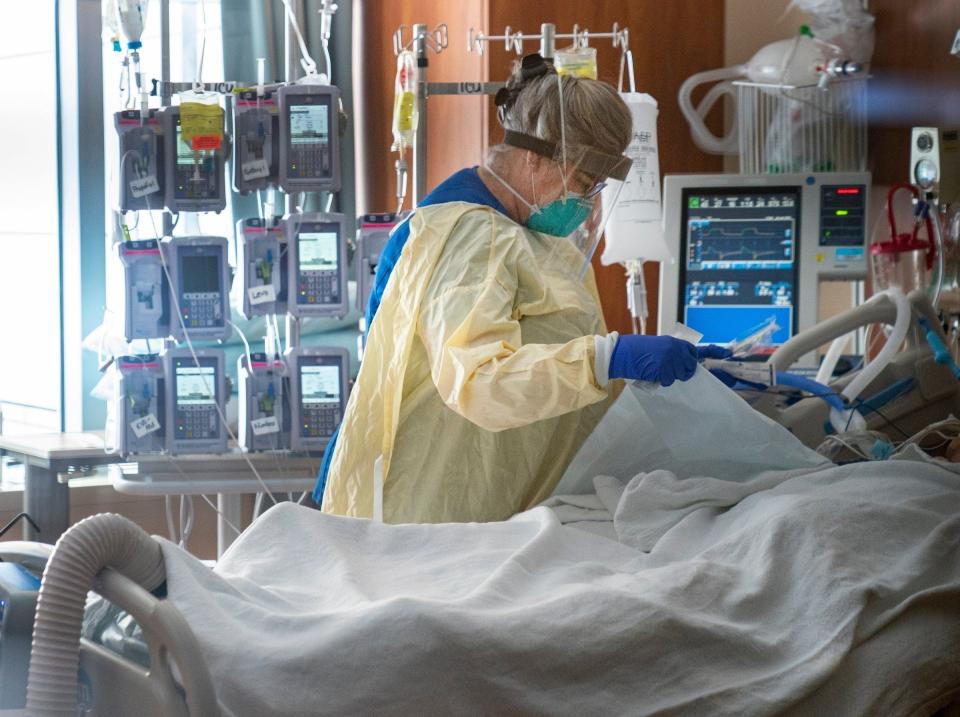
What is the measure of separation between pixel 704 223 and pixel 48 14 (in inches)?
107

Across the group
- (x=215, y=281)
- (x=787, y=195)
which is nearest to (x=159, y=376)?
(x=215, y=281)

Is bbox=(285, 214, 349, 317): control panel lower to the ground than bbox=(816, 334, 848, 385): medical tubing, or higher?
higher

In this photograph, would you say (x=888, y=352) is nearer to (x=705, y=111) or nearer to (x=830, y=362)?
(x=830, y=362)

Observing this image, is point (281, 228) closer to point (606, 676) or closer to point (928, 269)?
point (928, 269)

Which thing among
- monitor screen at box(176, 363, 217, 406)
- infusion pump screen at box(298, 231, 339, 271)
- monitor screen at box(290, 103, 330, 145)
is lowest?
monitor screen at box(176, 363, 217, 406)

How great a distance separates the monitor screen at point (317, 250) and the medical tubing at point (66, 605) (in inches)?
88.3

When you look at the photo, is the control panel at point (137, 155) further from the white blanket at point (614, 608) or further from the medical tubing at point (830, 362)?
the white blanket at point (614, 608)

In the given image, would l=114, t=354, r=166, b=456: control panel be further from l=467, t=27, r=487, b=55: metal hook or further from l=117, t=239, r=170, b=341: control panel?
l=467, t=27, r=487, b=55: metal hook

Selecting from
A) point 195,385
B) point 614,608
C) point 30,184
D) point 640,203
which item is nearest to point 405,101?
point 640,203

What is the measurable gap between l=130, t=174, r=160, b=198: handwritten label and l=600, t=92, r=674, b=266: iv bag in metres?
1.33

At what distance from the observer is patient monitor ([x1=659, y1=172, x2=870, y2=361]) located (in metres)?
3.96

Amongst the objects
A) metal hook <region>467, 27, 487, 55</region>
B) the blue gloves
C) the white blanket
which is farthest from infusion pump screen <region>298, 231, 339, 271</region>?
the white blanket

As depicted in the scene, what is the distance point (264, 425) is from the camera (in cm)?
350

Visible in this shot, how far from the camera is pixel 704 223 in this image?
13.3 ft
